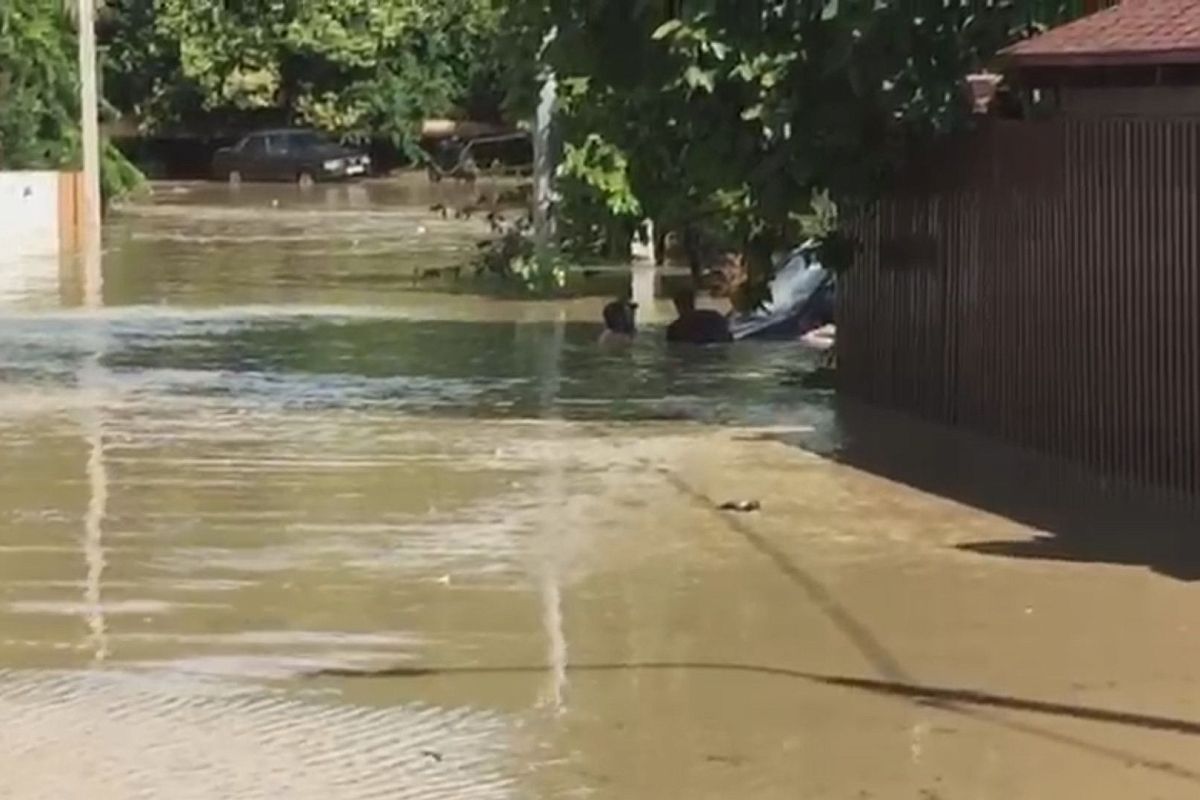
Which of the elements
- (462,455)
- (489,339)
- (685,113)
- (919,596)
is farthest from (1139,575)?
(489,339)

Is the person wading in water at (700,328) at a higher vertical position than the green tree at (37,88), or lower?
lower

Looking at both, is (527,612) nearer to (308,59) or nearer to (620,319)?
(620,319)

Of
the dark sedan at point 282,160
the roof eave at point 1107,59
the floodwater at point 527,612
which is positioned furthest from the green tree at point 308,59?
the roof eave at point 1107,59

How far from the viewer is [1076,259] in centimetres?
1534

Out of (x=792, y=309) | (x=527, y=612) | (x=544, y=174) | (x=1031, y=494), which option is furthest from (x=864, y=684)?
(x=544, y=174)

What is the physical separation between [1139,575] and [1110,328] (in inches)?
120

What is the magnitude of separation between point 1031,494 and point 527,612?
162 inches

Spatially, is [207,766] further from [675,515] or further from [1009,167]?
[1009,167]

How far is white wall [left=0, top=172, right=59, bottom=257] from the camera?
45.2 meters

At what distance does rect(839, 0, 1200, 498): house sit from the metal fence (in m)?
0.01

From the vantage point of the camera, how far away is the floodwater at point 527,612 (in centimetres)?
884

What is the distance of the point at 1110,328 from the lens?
14.9 metres

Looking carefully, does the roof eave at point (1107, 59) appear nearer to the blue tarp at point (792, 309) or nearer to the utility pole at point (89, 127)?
the blue tarp at point (792, 309)

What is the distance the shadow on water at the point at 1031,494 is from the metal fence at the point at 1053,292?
0.53 feet
